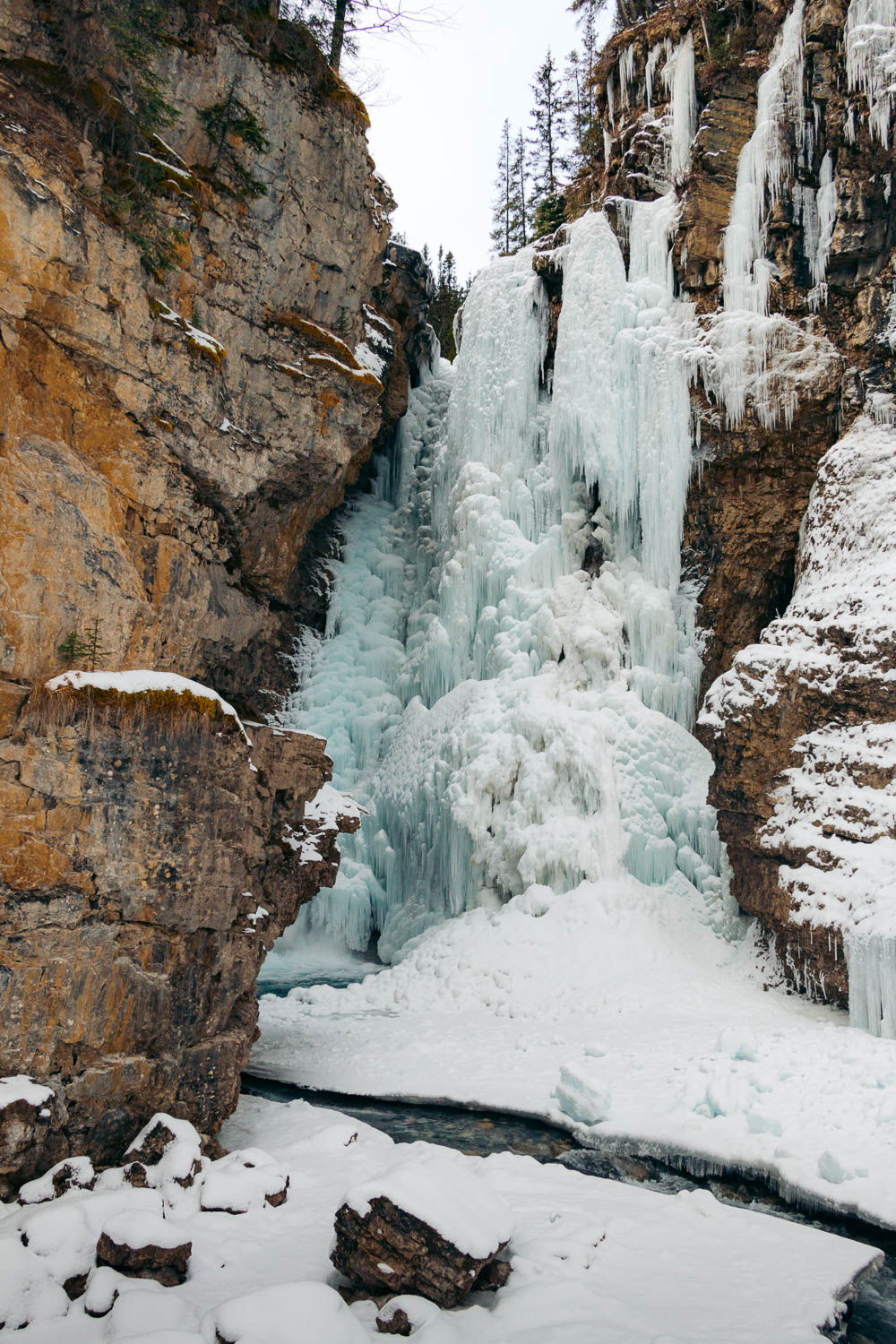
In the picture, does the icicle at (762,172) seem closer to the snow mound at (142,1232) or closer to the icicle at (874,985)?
the icicle at (874,985)

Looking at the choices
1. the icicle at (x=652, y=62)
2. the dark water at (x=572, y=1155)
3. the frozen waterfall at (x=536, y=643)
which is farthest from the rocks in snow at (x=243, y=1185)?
the icicle at (x=652, y=62)

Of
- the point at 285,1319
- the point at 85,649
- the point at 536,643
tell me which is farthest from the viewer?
the point at 536,643

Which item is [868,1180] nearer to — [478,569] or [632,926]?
[632,926]

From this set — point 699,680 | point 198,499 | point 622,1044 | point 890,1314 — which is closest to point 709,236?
point 699,680

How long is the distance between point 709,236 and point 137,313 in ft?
36.2

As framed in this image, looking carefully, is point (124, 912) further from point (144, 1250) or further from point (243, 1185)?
point (144, 1250)

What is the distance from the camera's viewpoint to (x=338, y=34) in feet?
44.6

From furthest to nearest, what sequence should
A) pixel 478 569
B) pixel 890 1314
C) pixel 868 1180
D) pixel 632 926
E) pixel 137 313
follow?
1. pixel 478 569
2. pixel 632 926
3. pixel 137 313
4. pixel 868 1180
5. pixel 890 1314

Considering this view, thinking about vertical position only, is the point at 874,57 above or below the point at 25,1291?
above

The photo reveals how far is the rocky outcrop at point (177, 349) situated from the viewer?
23.8 feet

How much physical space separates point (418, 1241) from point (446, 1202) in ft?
0.96

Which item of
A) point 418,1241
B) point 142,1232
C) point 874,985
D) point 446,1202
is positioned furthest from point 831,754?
point 142,1232

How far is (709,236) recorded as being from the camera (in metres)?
15.3

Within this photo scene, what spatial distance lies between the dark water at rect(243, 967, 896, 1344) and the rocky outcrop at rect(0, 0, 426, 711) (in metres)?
4.70
